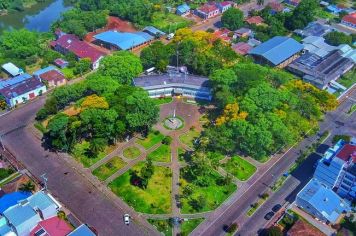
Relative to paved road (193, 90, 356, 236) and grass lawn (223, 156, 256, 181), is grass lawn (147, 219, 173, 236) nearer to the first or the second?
paved road (193, 90, 356, 236)

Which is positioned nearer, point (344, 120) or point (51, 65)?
point (344, 120)

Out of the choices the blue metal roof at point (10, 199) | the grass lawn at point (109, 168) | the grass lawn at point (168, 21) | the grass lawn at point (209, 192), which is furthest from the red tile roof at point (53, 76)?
the grass lawn at point (209, 192)

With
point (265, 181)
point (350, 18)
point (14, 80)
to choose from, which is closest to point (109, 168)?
point (265, 181)

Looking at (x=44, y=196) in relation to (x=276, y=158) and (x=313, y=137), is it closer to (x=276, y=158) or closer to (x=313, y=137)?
(x=276, y=158)

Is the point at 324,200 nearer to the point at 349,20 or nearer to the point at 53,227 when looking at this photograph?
→ the point at 53,227

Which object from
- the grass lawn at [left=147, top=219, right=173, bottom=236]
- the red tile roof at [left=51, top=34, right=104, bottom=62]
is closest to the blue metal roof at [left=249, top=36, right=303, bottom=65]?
the red tile roof at [left=51, top=34, right=104, bottom=62]

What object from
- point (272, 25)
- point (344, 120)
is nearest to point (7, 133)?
point (344, 120)
